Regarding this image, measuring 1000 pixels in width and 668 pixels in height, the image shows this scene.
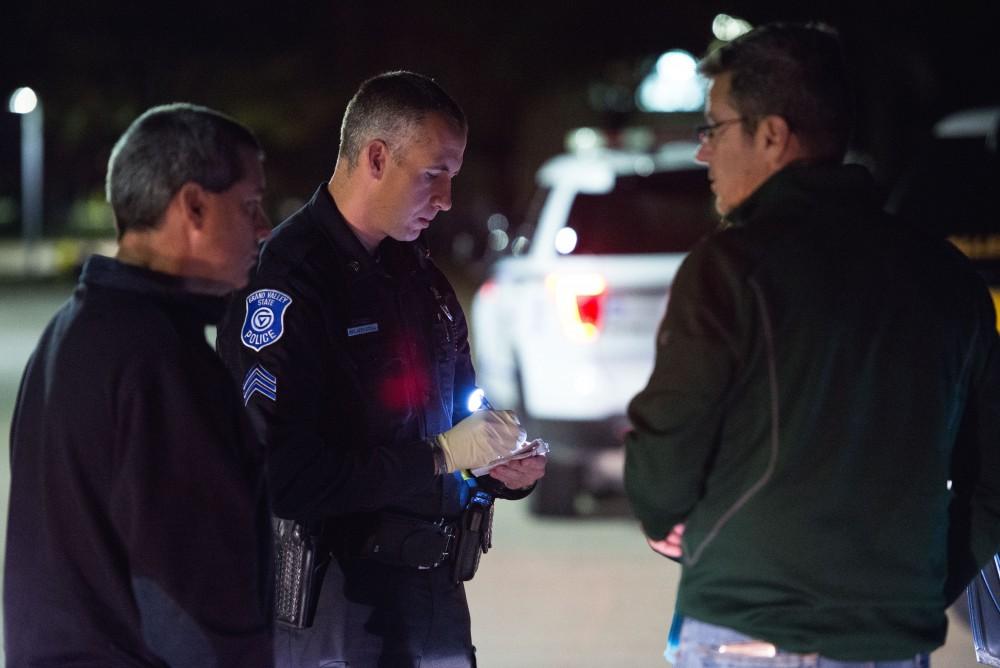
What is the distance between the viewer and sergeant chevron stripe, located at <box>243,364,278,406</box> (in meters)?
2.82

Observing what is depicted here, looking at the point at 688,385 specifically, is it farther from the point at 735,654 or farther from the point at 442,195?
the point at 442,195

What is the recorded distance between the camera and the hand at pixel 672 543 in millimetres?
2485

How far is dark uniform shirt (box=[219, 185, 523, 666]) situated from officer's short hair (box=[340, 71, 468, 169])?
16cm

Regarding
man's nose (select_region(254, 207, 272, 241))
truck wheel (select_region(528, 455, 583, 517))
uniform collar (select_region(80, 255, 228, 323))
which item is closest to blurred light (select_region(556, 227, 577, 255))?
truck wheel (select_region(528, 455, 583, 517))

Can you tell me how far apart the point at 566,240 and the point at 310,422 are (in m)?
4.90

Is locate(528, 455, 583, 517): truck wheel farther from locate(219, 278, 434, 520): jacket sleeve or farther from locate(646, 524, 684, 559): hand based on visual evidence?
locate(646, 524, 684, 559): hand

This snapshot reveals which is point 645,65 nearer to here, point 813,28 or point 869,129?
point 869,129

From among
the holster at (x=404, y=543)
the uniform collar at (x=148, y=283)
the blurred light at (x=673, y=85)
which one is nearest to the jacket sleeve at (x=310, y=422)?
the holster at (x=404, y=543)

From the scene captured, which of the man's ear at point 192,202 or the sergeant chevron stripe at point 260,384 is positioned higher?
the man's ear at point 192,202

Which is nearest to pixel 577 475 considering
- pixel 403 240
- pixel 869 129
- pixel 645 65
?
pixel 403 240

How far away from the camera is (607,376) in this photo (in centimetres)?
746

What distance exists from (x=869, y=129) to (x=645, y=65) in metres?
10.1

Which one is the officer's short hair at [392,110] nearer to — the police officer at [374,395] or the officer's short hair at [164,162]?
the police officer at [374,395]

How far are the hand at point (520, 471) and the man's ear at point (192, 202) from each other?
1.10m
